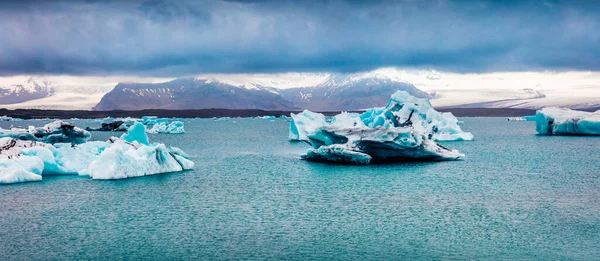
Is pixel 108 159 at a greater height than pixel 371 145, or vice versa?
pixel 371 145

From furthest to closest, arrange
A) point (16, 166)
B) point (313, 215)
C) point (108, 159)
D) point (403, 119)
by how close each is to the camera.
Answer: point (403, 119)
point (108, 159)
point (16, 166)
point (313, 215)

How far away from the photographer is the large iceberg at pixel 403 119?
41188 millimetres

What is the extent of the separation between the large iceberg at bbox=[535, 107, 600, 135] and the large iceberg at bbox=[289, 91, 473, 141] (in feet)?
36.8

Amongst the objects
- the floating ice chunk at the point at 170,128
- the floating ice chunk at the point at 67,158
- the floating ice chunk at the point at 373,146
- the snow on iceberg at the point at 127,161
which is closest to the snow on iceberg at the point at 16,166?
the floating ice chunk at the point at 67,158

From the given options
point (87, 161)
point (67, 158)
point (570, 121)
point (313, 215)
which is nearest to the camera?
point (313, 215)

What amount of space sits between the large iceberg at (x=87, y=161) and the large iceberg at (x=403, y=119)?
15.5 m

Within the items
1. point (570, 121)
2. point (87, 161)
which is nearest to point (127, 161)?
point (87, 161)

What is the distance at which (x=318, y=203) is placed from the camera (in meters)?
19.5

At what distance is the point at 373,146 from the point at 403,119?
1166 cm

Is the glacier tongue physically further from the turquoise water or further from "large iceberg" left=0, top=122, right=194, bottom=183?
"large iceberg" left=0, top=122, right=194, bottom=183

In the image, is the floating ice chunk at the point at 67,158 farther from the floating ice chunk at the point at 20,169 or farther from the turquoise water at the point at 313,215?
the turquoise water at the point at 313,215

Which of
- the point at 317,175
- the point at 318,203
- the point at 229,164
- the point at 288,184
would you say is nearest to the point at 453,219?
the point at 318,203

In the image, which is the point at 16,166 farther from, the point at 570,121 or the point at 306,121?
the point at 570,121

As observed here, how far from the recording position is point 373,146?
29.8 metres
